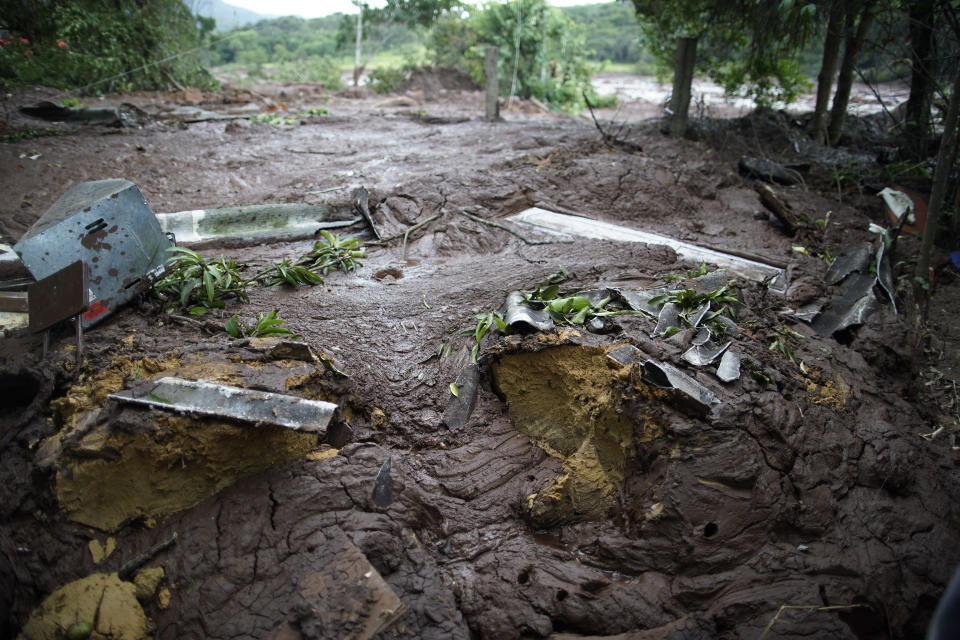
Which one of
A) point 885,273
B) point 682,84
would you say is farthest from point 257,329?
point 682,84

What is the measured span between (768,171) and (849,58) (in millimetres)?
1924

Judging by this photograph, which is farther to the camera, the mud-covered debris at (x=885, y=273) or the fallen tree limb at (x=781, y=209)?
the fallen tree limb at (x=781, y=209)

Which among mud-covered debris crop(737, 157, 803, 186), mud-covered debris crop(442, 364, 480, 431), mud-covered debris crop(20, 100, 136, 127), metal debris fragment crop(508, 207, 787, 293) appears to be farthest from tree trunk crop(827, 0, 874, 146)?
mud-covered debris crop(20, 100, 136, 127)

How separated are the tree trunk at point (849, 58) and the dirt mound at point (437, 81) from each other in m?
9.83

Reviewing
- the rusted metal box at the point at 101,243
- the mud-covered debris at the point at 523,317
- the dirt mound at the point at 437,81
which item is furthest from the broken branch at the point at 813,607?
the dirt mound at the point at 437,81

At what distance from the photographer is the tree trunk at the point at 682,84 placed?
7645mm

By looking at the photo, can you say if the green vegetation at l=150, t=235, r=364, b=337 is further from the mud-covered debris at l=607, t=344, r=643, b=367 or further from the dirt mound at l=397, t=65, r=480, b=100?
the dirt mound at l=397, t=65, r=480, b=100

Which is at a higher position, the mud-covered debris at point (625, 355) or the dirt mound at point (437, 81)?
the dirt mound at point (437, 81)

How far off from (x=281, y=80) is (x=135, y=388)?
17.4 metres

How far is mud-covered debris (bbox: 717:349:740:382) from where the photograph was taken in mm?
2549

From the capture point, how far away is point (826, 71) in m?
7.15

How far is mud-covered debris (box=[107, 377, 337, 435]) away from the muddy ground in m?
0.06

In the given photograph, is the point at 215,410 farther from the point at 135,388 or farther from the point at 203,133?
the point at 203,133

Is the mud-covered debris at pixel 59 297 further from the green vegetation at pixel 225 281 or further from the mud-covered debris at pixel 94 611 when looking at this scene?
the mud-covered debris at pixel 94 611
